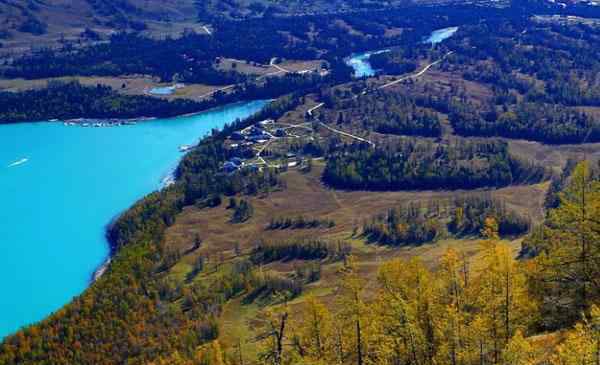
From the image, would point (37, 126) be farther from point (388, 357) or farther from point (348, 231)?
point (388, 357)

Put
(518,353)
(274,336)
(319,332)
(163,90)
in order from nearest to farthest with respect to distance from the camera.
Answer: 1. (518,353)
2. (319,332)
3. (274,336)
4. (163,90)

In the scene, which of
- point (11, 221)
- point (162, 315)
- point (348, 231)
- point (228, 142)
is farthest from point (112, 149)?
point (162, 315)

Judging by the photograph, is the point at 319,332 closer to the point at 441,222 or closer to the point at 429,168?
the point at 441,222

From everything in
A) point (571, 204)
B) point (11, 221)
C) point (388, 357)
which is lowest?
point (11, 221)

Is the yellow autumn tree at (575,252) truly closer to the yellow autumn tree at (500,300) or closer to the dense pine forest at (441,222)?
the yellow autumn tree at (500,300)

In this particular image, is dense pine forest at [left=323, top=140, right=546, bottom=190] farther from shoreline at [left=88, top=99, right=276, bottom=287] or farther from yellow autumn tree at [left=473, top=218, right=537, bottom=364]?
yellow autumn tree at [left=473, top=218, right=537, bottom=364]

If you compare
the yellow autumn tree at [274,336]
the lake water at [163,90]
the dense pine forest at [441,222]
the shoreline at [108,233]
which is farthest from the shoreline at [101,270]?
the lake water at [163,90]

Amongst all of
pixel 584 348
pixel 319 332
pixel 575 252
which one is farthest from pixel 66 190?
pixel 584 348

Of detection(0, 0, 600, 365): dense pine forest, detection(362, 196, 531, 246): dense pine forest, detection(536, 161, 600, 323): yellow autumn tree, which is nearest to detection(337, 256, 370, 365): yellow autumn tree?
detection(0, 0, 600, 365): dense pine forest
